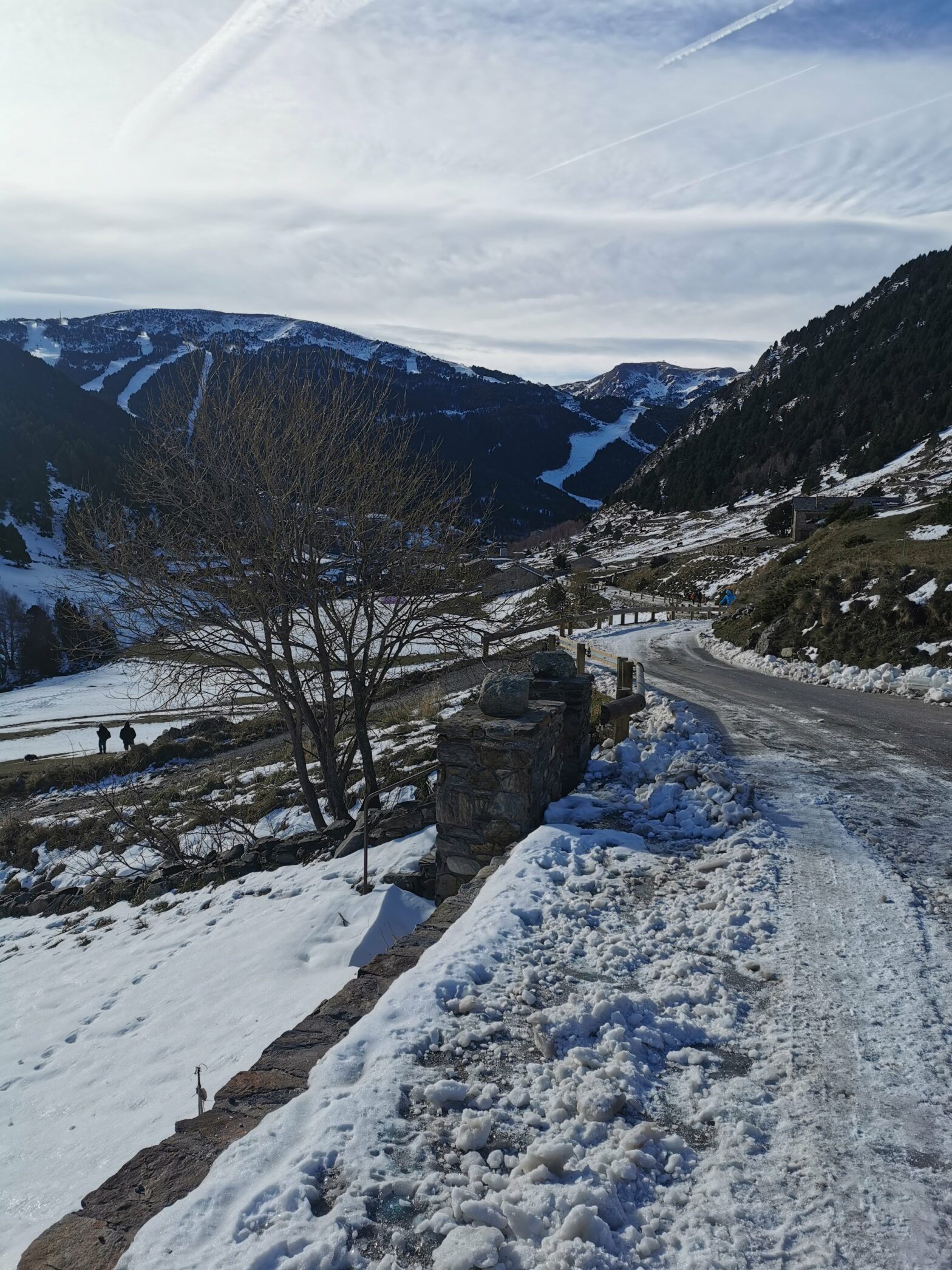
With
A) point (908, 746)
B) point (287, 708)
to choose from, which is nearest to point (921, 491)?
point (908, 746)

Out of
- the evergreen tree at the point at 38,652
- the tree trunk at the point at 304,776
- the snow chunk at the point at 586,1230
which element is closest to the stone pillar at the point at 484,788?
the snow chunk at the point at 586,1230

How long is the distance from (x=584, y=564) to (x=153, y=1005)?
69.1m

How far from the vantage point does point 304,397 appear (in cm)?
1163

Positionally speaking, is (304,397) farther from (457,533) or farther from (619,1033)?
(619,1033)

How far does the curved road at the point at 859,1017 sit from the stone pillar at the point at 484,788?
88.4 inches

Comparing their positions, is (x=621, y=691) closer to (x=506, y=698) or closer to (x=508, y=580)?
(x=506, y=698)

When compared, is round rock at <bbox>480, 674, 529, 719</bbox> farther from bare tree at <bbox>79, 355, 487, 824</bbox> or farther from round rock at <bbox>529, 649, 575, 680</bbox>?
bare tree at <bbox>79, 355, 487, 824</bbox>

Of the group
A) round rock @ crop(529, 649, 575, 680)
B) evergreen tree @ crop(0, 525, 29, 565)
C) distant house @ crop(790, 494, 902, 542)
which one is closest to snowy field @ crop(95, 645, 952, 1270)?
round rock @ crop(529, 649, 575, 680)

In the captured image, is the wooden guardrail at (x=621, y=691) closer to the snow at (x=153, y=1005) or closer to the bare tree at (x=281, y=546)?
the snow at (x=153, y=1005)

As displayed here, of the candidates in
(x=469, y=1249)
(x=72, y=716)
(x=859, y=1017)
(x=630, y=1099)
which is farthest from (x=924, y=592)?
(x=72, y=716)

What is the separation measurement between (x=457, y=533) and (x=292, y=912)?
285 inches

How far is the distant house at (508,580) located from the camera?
54.1ft

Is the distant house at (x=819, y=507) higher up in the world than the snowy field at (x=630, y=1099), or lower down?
higher up

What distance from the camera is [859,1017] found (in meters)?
3.66
